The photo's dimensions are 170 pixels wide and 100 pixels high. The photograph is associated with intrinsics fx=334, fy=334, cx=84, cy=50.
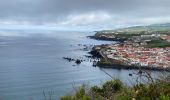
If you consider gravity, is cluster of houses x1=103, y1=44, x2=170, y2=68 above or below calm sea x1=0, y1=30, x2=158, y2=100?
below

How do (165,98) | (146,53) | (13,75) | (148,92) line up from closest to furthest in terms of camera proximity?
(165,98), (148,92), (13,75), (146,53)

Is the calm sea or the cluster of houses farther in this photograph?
the cluster of houses

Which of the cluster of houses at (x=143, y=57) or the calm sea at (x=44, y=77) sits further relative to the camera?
the cluster of houses at (x=143, y=57)

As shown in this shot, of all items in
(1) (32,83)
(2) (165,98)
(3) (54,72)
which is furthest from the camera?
(3) (54,72)

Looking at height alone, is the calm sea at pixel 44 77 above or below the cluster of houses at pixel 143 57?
above

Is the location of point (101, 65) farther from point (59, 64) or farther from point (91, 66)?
point (59, 64)

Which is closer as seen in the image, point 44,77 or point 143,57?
point 44,77

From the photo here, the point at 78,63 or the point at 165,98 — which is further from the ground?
the point at 165,98

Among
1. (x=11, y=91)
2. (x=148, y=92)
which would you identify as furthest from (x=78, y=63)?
(x=148, y=92)

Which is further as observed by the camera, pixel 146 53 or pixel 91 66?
pixel 146 53

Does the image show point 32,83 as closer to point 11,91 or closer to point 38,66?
point 11,91

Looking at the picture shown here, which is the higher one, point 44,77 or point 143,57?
point 44,77
